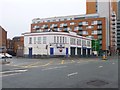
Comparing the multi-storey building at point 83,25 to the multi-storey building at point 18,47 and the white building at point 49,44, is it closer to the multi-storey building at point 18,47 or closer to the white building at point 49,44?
the multi-storey building at point 18,47

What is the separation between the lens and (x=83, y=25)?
107125 mm

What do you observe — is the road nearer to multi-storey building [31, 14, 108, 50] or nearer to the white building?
the white building

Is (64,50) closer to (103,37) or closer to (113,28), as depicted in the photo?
(103,37)

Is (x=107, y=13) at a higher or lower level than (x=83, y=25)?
A: higher

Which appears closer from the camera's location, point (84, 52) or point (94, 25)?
point (84, 52)

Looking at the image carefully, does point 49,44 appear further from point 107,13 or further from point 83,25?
point 107,13

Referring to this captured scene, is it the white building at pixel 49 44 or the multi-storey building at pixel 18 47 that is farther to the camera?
the multi-storey building at pixel 18 47

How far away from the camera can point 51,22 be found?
11500 centimetres

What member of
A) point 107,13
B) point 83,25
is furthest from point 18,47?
point 107,13

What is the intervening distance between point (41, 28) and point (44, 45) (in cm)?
5408

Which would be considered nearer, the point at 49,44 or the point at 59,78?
the point at 59,78

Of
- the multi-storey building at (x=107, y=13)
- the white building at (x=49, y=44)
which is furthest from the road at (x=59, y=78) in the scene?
the multi-storey building at (x=107, y=13)

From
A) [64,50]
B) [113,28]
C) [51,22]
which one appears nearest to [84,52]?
[64,50]

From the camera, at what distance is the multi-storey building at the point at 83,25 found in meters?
104
